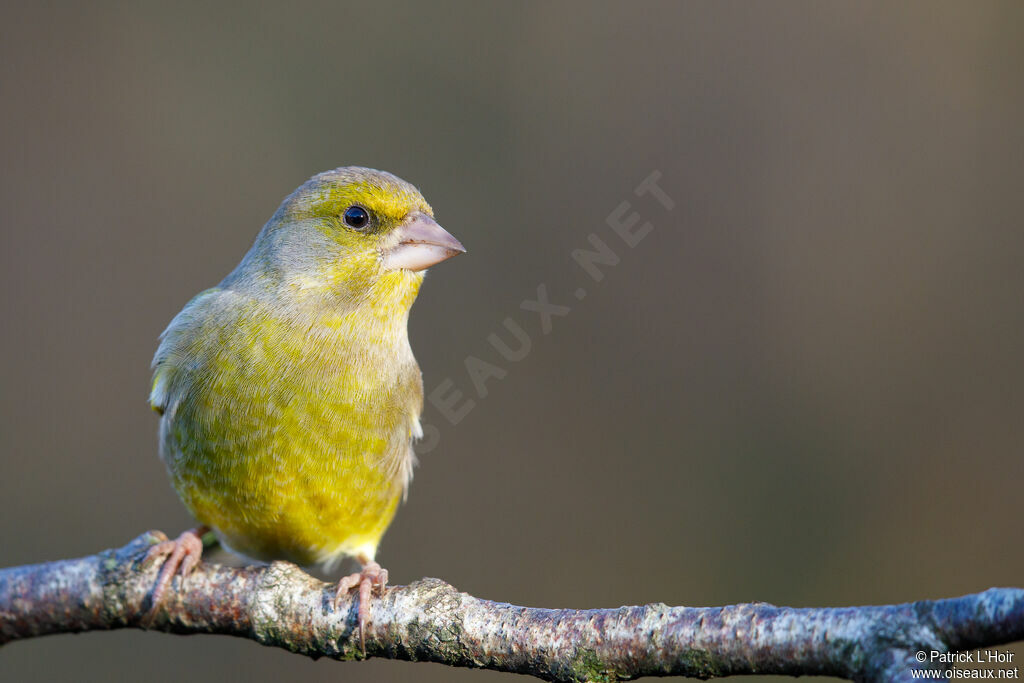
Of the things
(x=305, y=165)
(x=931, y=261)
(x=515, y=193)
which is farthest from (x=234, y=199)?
(x=931, y=261)

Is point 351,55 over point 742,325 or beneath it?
over

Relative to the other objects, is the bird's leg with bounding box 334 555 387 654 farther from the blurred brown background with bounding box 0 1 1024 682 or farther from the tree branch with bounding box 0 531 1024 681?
the blurred brown background with bounding box 0 1 1024 682

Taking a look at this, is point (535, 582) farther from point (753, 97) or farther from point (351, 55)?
point (351, 55)

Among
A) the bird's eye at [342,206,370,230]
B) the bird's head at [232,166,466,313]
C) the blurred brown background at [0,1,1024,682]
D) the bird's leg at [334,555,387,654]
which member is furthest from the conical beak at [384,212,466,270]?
the blurred brown background at [0,1,1024,682]

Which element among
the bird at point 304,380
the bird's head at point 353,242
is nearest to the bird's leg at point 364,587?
the bird at point 304,380

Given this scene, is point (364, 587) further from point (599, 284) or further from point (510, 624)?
point (599, 284)

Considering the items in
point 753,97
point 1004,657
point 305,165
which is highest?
point 305,165
